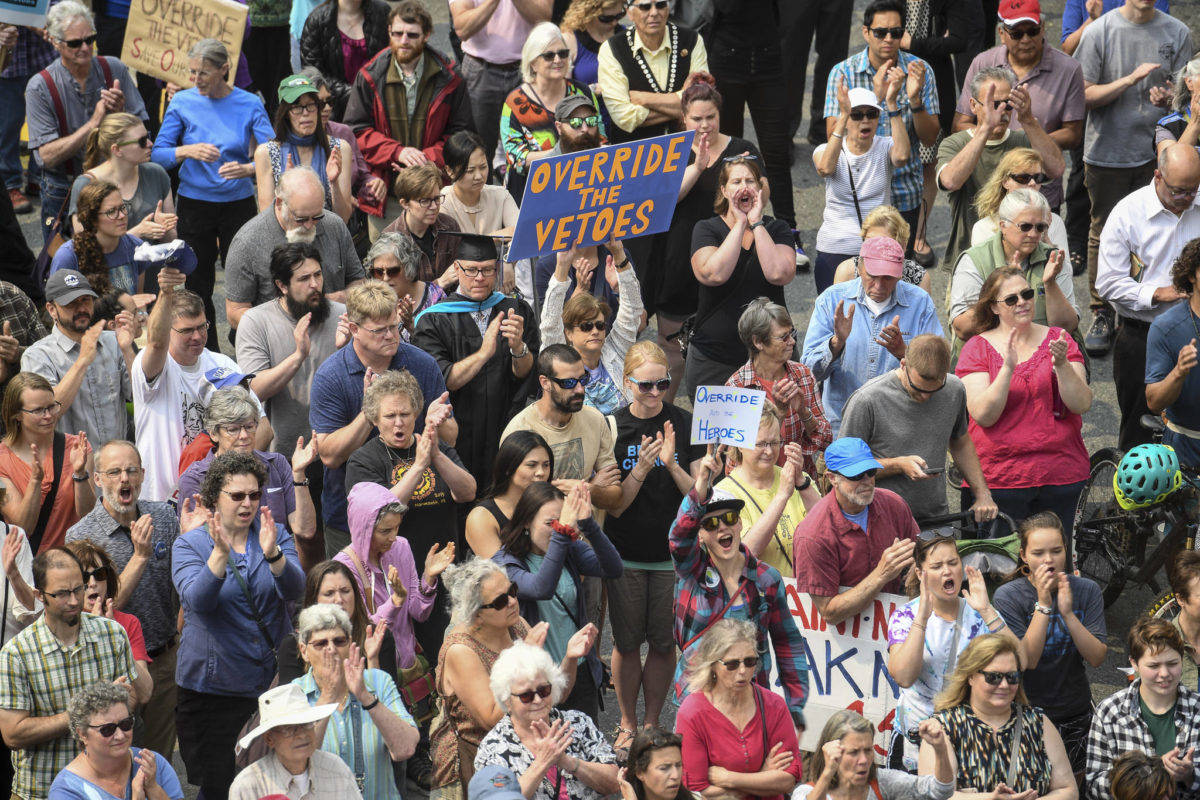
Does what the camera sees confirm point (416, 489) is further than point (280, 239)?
No

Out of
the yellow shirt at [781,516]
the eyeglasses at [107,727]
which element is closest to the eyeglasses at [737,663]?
the yellow shirt at [781,516]

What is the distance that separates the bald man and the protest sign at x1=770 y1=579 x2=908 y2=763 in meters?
3.27

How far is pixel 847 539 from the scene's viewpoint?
27.7 ft

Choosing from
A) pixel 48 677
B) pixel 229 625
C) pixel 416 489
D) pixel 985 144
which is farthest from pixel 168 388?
pixel 985 144

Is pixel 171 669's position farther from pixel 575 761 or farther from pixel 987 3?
pixel 987 3

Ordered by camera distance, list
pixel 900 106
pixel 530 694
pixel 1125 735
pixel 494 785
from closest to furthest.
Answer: pixel 494 785 < pixel 530 694 < pixel 1125 735 < pixel 900 106

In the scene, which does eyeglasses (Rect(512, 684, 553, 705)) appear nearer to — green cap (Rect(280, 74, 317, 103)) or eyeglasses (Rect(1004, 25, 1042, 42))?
green cap (Rect(280, 74, 317, 103))

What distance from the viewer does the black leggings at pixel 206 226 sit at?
38.9 feet

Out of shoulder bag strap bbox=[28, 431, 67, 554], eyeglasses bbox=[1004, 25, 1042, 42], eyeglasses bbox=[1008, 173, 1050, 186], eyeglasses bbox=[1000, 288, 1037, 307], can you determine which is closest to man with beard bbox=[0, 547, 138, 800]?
shoulder bag strap bbox=[28, 431, 67, 554]

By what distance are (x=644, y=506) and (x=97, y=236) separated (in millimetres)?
3656

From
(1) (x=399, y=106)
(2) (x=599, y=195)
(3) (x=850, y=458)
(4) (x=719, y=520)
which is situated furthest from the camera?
(1) (x=399, y=106)

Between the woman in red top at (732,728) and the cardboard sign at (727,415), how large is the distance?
137 centimetres

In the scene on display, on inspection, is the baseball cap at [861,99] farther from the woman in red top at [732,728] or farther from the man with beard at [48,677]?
the man with beard at [48,677]

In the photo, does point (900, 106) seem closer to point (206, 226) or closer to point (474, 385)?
point (474, 385)
